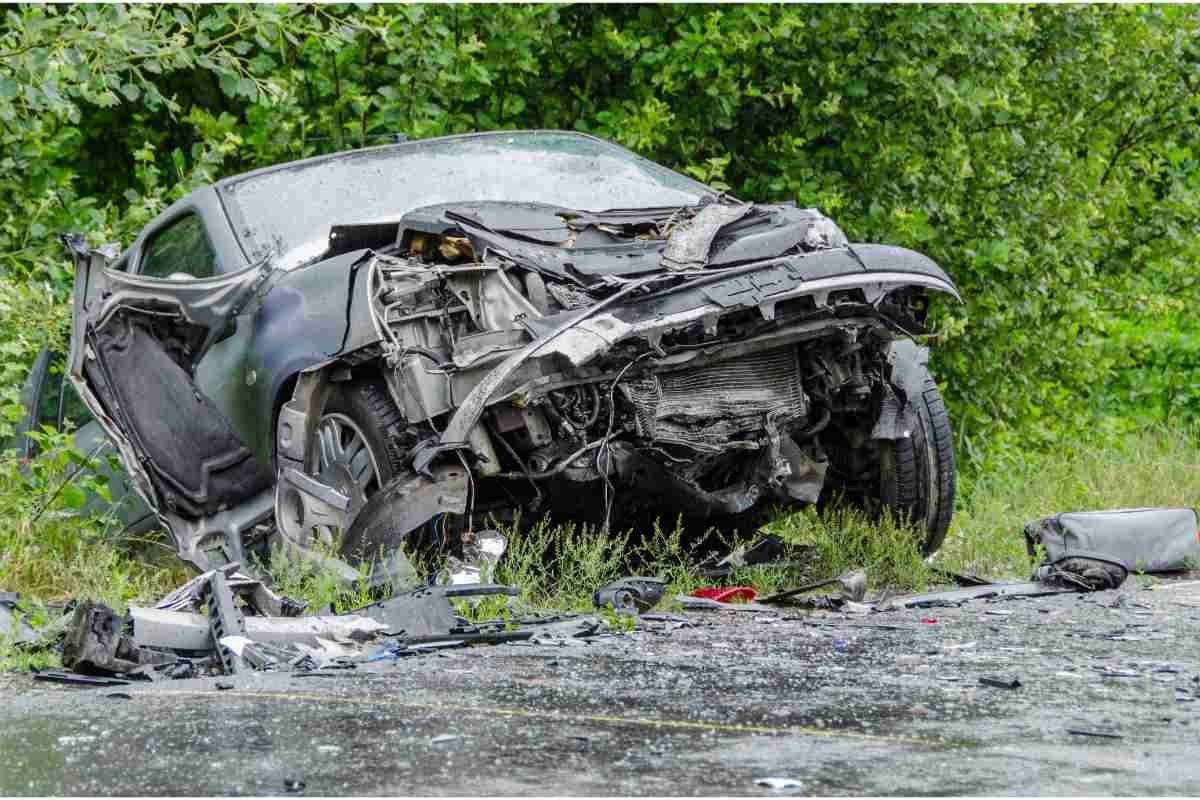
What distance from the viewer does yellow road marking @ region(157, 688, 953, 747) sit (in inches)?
149

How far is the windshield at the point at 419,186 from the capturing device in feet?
23.4

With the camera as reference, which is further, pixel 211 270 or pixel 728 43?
pixel 728 43

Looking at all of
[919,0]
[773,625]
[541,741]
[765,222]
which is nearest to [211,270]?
[765,222]

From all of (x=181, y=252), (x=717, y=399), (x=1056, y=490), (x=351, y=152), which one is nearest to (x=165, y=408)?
(x=181, y=252)

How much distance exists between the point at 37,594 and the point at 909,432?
11.8 ft

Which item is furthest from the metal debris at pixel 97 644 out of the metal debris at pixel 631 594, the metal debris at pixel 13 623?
the metal debris at pixel 631 594

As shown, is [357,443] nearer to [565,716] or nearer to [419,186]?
[419,186]

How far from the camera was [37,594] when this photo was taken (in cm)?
691

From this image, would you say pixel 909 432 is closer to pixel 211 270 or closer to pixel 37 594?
pixel 211 270

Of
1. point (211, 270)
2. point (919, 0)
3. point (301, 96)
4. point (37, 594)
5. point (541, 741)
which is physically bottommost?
point (37, 594)

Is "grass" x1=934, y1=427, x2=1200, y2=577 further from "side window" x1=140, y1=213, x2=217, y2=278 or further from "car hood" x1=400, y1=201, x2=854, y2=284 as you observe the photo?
"side window" x1=140, y1=213, x2=217, y2=278

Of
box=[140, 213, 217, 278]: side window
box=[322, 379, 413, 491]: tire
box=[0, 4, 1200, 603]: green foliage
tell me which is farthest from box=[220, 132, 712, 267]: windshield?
box=[0, 4, 1200, 603]: green foliage

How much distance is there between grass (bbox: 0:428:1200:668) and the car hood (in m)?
1.03

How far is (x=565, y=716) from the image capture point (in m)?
4.07
